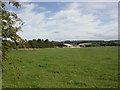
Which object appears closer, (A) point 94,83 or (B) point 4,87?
(B) point 4,87

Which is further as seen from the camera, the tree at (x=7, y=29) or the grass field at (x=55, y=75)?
the grass field at (x=55, y=75)

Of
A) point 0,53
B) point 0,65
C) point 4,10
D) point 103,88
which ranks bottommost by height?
point 103,88

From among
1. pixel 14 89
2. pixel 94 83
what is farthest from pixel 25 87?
pixel 94 83

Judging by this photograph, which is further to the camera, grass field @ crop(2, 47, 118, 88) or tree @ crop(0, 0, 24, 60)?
grass field @ crop(2, 47, 118, 88)

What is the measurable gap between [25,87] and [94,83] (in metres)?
3.86

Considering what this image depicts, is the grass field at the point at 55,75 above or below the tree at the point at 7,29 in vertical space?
below

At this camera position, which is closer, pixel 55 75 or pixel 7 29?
pixel 7 29

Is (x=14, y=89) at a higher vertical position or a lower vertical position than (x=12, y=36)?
lower

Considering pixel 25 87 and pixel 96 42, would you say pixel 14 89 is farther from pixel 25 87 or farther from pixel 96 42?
pixel 96 42

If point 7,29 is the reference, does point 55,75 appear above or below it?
below

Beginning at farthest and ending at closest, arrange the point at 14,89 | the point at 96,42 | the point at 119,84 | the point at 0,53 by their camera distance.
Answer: the point at 96,42
the point at 119,84
the point at 14,89
the point at 0,53

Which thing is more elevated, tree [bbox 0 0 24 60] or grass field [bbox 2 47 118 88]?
tree [bbox 0 0 24 60]

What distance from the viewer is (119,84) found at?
9.91m

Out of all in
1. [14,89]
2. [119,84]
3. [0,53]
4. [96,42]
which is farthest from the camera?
[96,42]
